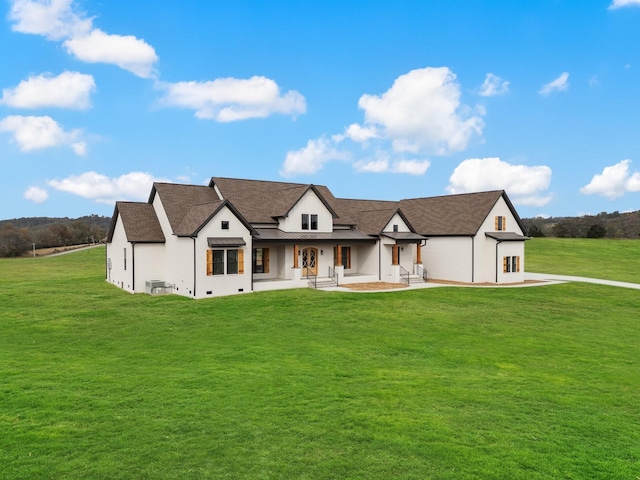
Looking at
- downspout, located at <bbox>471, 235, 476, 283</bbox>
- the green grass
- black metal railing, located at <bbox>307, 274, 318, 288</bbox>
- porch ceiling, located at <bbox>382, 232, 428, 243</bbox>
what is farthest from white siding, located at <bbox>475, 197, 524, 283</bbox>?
black metal railing, located at <bbox>307, 274, 318, 288</bbox>

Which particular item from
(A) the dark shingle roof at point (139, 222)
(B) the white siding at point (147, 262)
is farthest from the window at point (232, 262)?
(B) the white siding at point (147, 262)

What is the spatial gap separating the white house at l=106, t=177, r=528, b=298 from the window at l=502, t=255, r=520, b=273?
85mm

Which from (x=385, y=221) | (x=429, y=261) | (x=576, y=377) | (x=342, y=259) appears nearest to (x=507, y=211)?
(x=429, y=261)

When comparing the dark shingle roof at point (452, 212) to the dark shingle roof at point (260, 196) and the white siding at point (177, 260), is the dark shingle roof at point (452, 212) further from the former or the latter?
the white siding at point (177, 260)

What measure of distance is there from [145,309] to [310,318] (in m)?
9.25

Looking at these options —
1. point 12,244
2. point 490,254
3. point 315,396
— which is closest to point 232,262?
point 315,396

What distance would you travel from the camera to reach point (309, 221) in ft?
111

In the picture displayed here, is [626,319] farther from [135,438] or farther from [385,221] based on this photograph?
[135,438]

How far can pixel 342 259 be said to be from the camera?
37188 millimetres

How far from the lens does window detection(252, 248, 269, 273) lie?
1312 inches

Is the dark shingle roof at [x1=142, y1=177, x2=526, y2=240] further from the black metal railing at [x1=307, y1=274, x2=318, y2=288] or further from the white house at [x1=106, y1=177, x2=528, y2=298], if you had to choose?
the black metal railing at [x1=307, y1=274, x2=318, y2=288]

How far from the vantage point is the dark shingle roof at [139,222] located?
30438 mm

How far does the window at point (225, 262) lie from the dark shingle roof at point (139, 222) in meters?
5.12

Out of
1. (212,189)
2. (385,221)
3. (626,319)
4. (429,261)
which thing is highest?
(212,189)
